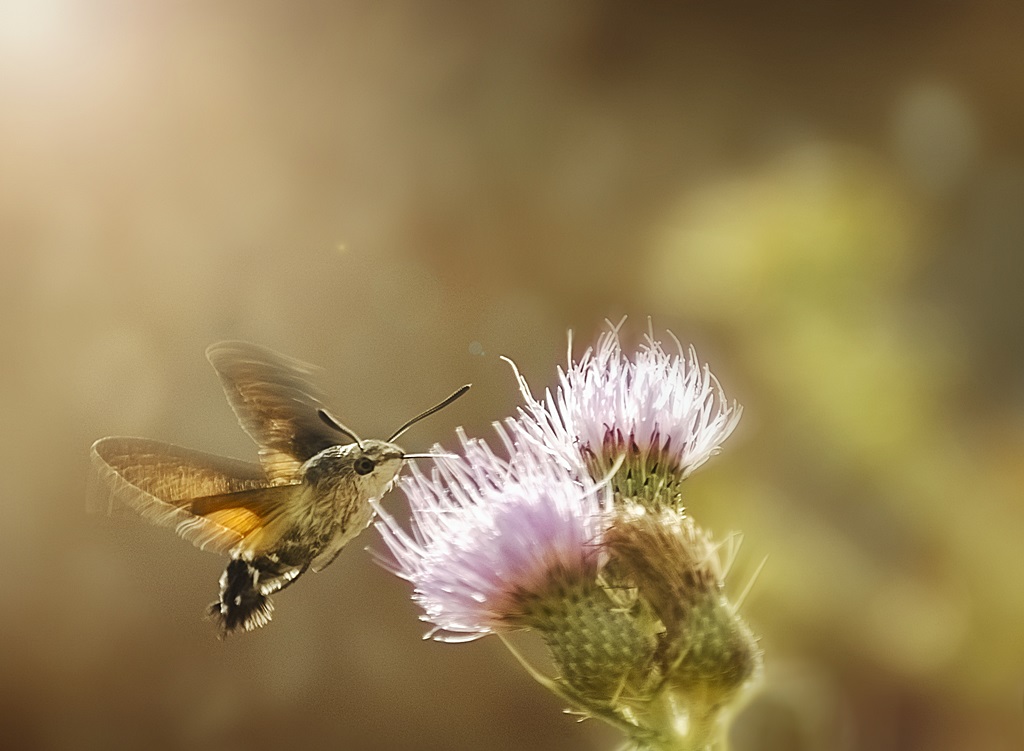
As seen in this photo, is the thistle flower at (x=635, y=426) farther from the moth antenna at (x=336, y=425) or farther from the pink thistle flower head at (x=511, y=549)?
the moth antenna at (x=336, y=425)

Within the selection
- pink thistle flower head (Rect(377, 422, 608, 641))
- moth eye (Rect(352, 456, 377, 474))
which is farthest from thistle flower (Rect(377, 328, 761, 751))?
moth eye (Rect(352, 456, 377, 474))

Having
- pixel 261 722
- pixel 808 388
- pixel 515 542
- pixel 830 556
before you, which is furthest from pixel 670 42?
pixel 261 722

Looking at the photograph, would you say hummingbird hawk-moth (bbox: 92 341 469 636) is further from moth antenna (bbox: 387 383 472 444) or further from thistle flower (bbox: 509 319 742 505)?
thistle flower (bbox: 509 319 742 505)

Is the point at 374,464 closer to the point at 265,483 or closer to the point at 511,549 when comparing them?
the point at 265,483

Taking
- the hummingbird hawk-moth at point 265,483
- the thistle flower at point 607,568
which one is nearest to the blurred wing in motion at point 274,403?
the hummingbird hawk-moth at point 265,483

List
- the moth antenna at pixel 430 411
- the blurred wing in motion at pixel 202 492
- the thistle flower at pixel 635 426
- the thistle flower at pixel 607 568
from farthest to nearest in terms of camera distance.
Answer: the moth antenna at pixel 430 411
the blurred wing in motion at pixel 202 492
the thistle flower at pixel 635 426
the thistle flower at pixel 607 568

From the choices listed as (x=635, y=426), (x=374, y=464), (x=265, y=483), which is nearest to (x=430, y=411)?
(x=374, y=464)
